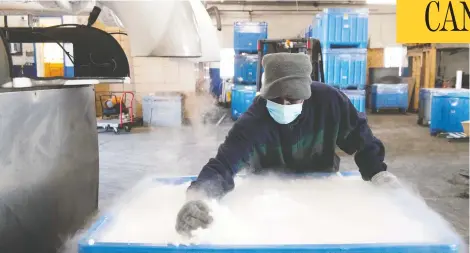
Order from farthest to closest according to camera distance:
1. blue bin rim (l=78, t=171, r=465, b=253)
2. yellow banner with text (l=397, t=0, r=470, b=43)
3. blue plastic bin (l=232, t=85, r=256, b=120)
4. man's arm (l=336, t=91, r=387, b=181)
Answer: blue plastic bin (l=232, t=85, r=256, b=120) < yellow banner with text (l=397, t=0, r=470, b=43) < man's arm (l=336, t=91, r=387, b=181) < blue bin rim (l=78, t=171, r=465, b=253)

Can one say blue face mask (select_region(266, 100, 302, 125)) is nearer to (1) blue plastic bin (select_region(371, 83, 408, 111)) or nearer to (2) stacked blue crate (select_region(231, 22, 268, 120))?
(2) stacked blue crate (select_region(231, 22, 268, 120))

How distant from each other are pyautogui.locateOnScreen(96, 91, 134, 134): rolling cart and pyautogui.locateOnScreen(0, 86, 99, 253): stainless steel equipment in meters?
5.23

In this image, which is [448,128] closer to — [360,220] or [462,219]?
[462,219]

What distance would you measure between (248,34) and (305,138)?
292 inches

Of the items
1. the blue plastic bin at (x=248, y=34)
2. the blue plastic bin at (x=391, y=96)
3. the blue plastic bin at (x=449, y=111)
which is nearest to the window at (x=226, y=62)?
the blue plastic bin at (x=248, y=34)

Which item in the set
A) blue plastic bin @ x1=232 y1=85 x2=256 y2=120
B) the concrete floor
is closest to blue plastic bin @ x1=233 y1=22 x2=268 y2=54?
blue plastic bin @ x1=232 y1=85 x2=256 y2=120

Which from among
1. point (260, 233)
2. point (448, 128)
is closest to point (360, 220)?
point (260, 233)

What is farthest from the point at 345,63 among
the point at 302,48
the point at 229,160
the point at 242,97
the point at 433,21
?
the point at 229,160

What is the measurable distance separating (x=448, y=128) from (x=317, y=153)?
6127 mm

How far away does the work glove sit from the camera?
1736 millimetres

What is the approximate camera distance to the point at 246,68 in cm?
902

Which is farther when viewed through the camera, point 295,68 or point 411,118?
point 411,118

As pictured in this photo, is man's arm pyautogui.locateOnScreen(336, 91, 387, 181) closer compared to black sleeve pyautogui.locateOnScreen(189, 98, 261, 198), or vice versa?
black sleeve pyautogui.locateOnScreen(189, 98, 261, 198)

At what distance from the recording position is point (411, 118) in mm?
9766
